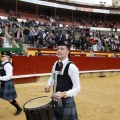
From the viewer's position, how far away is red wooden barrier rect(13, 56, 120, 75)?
10.8 meters

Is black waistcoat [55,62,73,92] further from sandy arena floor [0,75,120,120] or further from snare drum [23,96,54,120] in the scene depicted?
sandy arena floor [0,75,120,120]

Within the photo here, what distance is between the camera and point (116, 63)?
1709 cm

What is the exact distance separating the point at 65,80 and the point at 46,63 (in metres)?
9.33

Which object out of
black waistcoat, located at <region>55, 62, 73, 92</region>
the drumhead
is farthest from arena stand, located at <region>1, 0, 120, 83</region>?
black waistcoat, located at <region>55, 62, 73, 92</region>

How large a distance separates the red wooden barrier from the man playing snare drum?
289 inches

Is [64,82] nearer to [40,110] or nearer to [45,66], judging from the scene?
[40,110]

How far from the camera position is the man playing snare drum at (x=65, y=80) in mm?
3172

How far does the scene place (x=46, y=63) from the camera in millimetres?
12531

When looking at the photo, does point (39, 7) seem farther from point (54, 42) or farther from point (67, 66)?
point (67, 66)

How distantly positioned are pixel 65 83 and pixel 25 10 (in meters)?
28.4

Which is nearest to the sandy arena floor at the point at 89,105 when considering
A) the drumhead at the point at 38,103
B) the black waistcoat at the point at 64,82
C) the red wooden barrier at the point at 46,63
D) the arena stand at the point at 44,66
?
the arena stand at the point at 44,66

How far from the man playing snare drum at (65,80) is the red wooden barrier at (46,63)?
7.33 metres

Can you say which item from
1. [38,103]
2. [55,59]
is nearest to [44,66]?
[55,59]

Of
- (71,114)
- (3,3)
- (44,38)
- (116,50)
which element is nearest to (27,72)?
(44,38)
